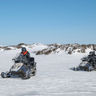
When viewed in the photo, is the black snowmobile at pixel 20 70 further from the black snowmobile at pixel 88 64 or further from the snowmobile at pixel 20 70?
the black snowmobile at pixel 88 64

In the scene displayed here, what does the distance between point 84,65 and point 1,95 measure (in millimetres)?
8099

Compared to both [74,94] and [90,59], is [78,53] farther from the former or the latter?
[74,94]

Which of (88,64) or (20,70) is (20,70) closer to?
(20,70)

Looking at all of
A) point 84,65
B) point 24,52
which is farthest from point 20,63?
point 84,65

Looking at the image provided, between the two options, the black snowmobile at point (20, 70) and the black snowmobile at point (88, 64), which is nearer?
the black snowmobile at point (20, 70)

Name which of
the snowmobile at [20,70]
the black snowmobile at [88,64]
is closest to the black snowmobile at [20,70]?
the snowmobile at [20,70]

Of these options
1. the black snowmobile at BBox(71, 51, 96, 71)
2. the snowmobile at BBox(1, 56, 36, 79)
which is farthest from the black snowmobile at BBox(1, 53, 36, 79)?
the black snowmobile at BBox(71, 51, 96, 71)

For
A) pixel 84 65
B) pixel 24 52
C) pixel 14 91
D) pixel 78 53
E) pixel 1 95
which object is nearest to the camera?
pixel 1 95

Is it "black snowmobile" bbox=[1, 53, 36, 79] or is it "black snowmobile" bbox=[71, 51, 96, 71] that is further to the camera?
"black snowmobile" bbox=[71, 51, 96, 71]

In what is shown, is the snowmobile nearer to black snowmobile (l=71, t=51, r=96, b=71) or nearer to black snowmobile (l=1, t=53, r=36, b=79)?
black snowmobile (l=1, t=53, r=36, b=79)

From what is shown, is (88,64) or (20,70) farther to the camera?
(88,64)

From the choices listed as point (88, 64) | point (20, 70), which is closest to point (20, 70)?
point (20, 70)

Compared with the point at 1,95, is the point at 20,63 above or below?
above

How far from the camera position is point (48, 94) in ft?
23.1
